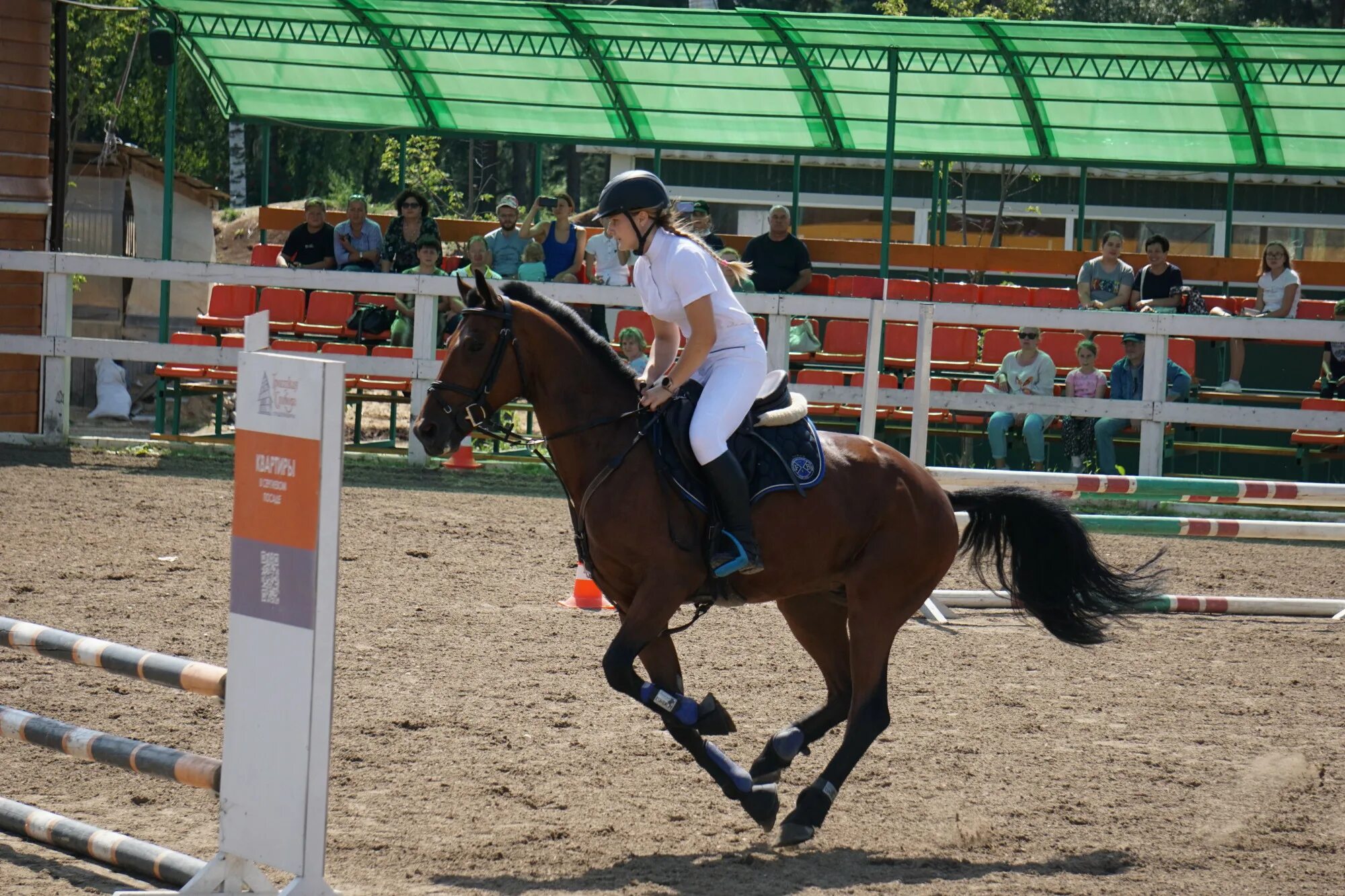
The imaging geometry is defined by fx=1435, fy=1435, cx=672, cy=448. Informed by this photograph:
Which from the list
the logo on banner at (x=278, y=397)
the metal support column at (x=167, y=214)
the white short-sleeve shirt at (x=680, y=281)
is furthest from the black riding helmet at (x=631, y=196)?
the metal support column at (x=167, y=214)

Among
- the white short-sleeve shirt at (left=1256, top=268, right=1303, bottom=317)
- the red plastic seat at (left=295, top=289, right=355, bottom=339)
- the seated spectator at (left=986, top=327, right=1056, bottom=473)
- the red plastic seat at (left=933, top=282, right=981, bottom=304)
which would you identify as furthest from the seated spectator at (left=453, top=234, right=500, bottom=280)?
the white short-sleeve shirt at (left=1256, top=268, right=1303, bottom=317)

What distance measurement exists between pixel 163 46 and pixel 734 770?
12.1 metres

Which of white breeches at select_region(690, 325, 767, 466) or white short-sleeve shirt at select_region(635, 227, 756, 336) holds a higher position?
white short-sleeve shirt at select_region(635, 227, 756, 336)

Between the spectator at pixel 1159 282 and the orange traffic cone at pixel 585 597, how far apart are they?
25.7 feet

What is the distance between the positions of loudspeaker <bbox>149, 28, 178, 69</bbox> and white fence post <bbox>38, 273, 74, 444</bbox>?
2.83 meters

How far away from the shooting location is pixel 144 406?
19.0m

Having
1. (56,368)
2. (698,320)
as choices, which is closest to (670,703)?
(698,320)

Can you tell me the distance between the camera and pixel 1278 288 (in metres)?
13.3

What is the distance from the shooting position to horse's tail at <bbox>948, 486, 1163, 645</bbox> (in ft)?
19.2

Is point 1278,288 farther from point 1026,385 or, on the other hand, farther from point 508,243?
point 508,243

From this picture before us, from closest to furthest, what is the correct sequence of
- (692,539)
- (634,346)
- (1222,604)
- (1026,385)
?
(692,539)
(1222,604)
(634,346)
(1026,385)

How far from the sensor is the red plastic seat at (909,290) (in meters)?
13.9

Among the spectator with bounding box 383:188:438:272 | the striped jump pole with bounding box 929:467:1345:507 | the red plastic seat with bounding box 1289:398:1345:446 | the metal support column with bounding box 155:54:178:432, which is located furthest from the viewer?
Result: the spectator with bounding box 383:188:438:272

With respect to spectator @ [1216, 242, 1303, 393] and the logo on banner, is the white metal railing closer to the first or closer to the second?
spectator @ [1216, 242, 1303, 393]
